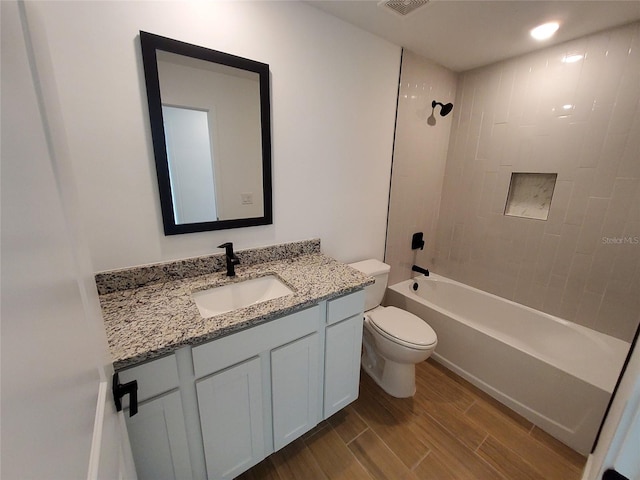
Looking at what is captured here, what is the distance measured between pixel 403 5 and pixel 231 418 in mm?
2101

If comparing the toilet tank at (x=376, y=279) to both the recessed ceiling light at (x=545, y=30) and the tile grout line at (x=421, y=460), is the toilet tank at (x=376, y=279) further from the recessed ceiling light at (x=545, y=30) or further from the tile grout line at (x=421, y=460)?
the recessed ceiling light at (x=545, y=30)

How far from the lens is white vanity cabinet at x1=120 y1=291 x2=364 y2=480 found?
89cm

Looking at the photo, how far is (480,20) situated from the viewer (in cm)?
145


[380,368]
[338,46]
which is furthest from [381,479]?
[338,46]

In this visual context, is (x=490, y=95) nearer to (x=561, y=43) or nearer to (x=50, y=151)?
(x=561, y=43)

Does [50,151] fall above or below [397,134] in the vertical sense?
below

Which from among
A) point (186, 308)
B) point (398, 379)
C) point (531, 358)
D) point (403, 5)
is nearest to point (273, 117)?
point (403, 5)

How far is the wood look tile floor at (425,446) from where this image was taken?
129 cm

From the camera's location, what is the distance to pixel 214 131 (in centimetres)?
126

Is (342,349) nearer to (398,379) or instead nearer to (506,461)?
(398,379)

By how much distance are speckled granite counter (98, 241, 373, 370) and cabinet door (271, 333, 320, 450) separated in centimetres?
21

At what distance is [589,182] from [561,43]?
917 mm

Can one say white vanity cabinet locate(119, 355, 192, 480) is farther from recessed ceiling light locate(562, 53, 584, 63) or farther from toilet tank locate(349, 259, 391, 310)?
recessed ceiling light locate(562, 53, 584, 63)

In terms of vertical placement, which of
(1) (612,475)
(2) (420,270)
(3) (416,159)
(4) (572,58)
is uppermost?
(4) (572,58)
